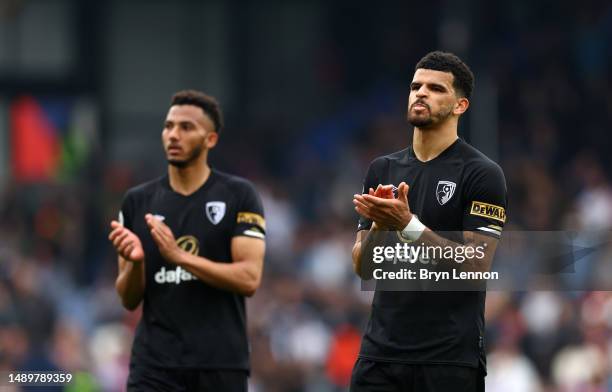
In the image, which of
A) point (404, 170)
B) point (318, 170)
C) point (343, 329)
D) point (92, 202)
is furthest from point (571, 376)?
A: point (92, 202)

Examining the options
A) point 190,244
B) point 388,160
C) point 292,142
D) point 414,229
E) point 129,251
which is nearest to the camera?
Answer: point 414,229

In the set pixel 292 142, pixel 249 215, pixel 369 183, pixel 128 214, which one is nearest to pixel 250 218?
pixel 249 215

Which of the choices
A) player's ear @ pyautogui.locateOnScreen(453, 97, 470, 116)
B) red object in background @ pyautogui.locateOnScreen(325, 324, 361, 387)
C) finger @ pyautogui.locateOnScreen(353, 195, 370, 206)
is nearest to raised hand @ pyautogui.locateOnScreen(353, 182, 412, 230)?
finger @ pyautogui.locateOnScreen(353, 195, 370, 206)

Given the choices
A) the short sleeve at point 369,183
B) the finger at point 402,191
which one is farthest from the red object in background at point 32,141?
the finger at point 402,191

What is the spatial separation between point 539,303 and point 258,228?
594cm

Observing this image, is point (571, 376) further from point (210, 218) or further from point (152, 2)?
point (152, 2)

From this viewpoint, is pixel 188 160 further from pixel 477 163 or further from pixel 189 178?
pixel 477 163

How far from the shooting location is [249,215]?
8117 millimetres

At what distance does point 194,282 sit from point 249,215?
0.51 meters

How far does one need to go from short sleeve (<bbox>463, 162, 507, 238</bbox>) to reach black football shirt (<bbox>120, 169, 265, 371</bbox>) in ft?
5.49

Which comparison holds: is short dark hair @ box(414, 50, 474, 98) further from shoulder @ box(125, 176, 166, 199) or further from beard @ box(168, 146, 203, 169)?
shoulder @ box(125, 176, 166, 199)

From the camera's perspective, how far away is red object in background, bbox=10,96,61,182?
65.5 ft

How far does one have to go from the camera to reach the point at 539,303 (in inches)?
530

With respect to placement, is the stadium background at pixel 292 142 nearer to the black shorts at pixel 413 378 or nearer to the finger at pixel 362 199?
the black shorts at pixel 413 378
